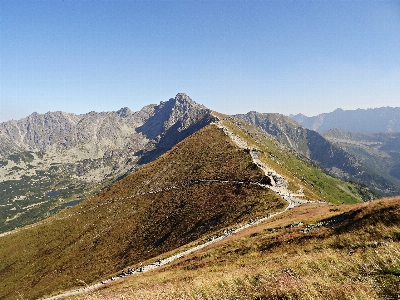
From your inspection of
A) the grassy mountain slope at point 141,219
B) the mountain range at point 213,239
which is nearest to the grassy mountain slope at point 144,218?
the grassy mountain slope at point 141,219

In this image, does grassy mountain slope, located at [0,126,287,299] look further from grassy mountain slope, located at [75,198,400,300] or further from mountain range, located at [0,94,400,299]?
grassy mountain slope, located at [75,198,400,300]

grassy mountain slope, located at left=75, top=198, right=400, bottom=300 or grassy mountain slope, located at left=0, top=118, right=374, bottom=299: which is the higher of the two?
grassy mountain slope, located at left=75, top=198, right=400, bottom=300

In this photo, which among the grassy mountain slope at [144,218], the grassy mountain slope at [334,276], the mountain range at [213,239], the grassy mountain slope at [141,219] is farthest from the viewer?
the grassy mountain slope at [141,219]

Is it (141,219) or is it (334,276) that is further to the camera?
(141,219)

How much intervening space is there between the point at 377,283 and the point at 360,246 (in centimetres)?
Result: 871

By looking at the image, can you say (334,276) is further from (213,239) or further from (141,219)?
(141,219)

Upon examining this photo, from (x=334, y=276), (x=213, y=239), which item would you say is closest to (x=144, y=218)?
(x=213, y=239)

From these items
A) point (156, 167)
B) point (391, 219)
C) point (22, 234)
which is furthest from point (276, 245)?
point (22, 234)

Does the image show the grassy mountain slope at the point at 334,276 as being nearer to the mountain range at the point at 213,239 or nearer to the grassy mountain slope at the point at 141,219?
the mountain range at the point at 213,239

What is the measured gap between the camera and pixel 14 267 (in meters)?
103

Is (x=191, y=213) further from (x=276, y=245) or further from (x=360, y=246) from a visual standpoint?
(x=360, y=246)

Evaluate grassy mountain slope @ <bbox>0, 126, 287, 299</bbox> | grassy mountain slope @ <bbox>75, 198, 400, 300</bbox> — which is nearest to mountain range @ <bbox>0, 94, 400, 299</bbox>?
grassy mountain slope @ <bbox>75, 198, 400, 300</bbox>

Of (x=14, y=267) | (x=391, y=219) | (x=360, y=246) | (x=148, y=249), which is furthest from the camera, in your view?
(x=14, y=267)

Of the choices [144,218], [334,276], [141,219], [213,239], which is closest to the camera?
[334,276]
